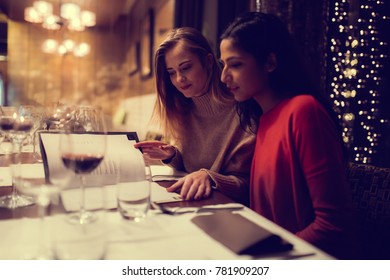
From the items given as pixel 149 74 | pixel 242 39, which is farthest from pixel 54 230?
pixel 149 74

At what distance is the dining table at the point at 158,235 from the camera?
23.4 inches

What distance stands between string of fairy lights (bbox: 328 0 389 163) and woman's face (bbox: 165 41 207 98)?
35.2 inches

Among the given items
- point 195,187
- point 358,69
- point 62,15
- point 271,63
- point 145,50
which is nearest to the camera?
point 195,187

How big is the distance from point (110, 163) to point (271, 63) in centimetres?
54

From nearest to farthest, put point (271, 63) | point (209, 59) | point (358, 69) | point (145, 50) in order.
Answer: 1. point (271, 63)
2. point (209, 59)
3. point (358, 69)
4. point (145, 50)

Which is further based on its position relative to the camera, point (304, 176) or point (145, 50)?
point (145, 50)

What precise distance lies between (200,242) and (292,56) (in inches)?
28.3

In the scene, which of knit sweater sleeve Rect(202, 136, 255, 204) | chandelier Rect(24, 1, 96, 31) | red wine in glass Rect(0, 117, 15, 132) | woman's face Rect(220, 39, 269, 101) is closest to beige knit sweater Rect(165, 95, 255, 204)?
knit sweater sleeve Rect(202, 136, 255, 204)

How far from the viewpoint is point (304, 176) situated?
1.01 meters

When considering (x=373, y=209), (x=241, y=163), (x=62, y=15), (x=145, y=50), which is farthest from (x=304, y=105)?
(x=62, y=15)

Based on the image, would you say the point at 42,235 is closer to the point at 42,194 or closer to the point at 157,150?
the point at 42,194

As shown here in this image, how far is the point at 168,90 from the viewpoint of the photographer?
1.66m

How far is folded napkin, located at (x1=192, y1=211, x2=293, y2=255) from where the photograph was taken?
59cm

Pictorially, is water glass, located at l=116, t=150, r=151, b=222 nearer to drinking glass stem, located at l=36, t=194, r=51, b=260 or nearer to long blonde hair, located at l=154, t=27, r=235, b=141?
drinking glass stem, located at l=36, t=194, r=51, b=260
